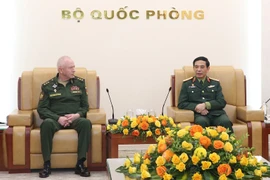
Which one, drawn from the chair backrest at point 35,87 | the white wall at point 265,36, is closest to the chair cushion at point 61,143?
the chair backrest at point 35,87

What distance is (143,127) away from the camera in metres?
4.92

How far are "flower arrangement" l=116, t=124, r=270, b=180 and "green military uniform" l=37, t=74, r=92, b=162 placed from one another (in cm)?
243

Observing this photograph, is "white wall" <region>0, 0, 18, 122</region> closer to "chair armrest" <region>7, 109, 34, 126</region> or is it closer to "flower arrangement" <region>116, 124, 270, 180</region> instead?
"chair armrest" <region>7, 109, 34, 126</region>

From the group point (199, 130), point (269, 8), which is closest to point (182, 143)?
point (199, 130)

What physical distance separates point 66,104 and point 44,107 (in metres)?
0.26

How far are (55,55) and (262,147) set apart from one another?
10.3 feet

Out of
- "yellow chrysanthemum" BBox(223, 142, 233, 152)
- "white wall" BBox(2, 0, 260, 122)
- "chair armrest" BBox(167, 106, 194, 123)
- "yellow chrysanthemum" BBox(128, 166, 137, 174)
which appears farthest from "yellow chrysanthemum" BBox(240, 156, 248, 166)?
"white wall" BBox(2, 0, 260, 122)

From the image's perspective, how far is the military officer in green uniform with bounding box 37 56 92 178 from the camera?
201 inches

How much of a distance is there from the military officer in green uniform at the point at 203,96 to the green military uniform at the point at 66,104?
4.01ft

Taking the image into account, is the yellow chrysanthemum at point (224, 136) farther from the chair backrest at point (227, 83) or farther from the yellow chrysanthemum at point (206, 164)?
the chair backrest at point (227, 83)

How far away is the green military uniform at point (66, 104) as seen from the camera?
5.16 m

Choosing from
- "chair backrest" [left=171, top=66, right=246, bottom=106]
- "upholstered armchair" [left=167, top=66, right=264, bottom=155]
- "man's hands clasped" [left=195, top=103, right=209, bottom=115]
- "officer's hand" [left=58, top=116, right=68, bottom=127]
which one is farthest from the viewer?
"chair backrest" [left=171, top=66, right=246, bottom=106]

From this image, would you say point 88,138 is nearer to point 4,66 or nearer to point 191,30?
point 4,66

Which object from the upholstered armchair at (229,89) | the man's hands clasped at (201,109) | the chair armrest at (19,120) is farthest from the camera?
the upholstered armchair at (229,89)
